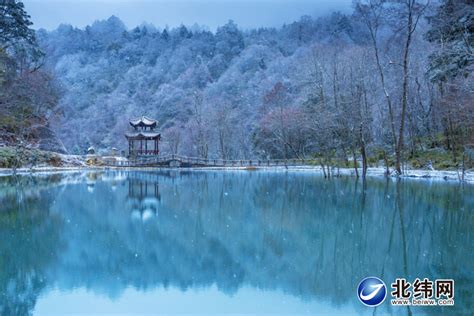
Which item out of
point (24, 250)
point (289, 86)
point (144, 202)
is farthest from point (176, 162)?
point (24, 250)

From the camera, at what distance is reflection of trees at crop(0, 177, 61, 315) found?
14.6ft

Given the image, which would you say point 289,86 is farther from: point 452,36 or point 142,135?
point 452,36

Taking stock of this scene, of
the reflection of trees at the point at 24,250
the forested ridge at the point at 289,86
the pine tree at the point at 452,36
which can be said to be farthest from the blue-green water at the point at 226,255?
the forested ridge at the point at 289,86

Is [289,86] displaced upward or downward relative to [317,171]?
upward

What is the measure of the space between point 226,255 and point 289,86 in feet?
121

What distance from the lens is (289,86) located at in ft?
137

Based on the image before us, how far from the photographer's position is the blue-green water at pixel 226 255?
443cm

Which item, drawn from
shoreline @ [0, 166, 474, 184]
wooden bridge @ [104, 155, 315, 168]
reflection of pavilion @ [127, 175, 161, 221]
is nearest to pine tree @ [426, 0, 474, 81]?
shoreline @ [0, 166, 474, 184]

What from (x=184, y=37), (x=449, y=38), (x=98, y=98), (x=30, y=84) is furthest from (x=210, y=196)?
(x=184, y=37)

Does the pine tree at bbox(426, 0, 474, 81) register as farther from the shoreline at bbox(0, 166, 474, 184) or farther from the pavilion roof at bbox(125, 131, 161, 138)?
the pavilion roof at bbox(125, 131, 161, 138)

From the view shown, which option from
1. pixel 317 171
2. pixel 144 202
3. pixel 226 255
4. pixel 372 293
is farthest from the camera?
pixel 317 171

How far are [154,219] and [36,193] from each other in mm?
6429

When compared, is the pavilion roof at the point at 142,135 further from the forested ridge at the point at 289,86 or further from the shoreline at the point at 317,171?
the forested ridge at the point at 289,86

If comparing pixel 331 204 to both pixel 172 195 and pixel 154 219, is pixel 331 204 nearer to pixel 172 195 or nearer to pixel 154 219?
pixel 154 219
